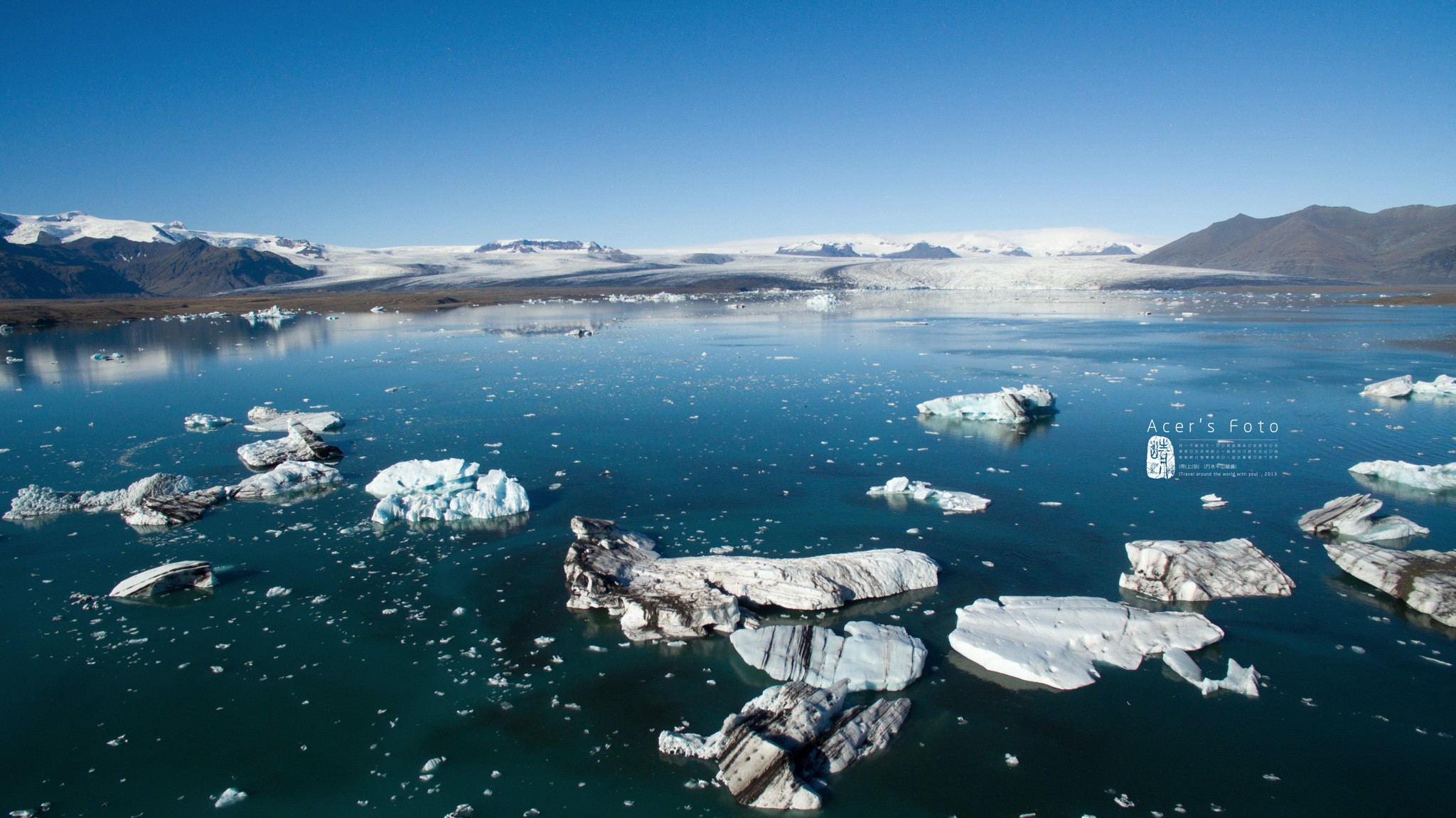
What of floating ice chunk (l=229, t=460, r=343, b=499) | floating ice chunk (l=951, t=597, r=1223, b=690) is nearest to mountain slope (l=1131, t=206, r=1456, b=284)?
floating ice chunk (l=951, t=597, r=1223, b=690)

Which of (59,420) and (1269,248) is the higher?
(1269,248)

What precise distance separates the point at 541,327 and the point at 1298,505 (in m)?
30.3

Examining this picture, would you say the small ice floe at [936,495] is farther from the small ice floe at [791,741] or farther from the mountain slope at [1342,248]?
the mountain slope at [1342,248]

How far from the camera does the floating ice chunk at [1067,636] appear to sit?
505 centimetres

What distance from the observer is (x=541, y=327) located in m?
33.8

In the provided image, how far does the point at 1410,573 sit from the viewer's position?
19.9ft

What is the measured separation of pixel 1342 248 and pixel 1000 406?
113 metres

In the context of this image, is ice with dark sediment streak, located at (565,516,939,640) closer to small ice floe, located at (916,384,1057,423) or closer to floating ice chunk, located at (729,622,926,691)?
floating ice chunk, located at (729,622,926,691)

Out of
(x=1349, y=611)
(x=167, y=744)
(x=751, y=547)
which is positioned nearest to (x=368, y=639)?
(x=167, y=744)

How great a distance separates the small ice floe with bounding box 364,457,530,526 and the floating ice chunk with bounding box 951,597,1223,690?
17.3 feet

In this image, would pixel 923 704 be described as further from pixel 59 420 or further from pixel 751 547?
pixel 59 420

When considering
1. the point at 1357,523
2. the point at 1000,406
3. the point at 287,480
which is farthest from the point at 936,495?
the point at 287,480

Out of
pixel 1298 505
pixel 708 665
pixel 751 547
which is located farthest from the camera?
pixel 1298 505

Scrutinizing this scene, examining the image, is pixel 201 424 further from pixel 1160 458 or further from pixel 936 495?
pixel 1160 458
